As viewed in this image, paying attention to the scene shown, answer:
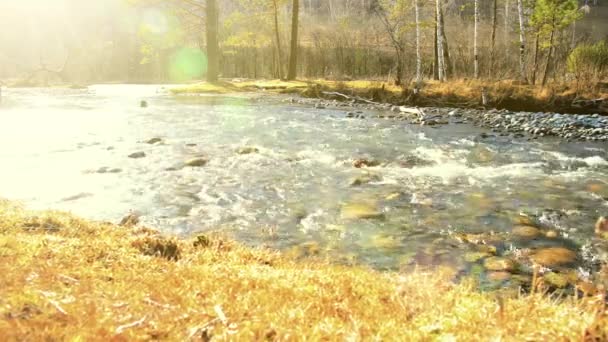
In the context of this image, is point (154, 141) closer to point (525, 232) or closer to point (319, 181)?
point (319, 181)

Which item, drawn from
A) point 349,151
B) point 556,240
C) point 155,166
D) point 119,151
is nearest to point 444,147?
point 349,151

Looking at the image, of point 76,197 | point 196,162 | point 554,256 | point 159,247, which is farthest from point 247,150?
point 554,256

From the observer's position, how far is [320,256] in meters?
5.62

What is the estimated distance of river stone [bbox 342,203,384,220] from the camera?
282 inches

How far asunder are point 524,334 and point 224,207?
574 cm

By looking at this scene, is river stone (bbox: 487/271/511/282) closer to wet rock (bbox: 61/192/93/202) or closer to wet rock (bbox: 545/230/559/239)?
wet rock (bbox: 545/230/559/239)

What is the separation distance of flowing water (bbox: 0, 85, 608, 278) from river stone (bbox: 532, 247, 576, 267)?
0.29 m

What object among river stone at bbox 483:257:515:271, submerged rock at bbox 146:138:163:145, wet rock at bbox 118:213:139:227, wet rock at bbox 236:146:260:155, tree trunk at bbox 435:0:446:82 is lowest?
river stone at bbox 483:257:515:271

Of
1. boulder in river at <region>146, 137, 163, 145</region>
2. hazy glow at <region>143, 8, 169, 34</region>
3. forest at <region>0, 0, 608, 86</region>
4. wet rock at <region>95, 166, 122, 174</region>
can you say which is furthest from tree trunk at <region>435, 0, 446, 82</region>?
wet rock at <region>95, 166, 122, 174</region>

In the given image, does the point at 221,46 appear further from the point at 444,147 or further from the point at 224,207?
the point at 224,207

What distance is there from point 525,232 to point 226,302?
4877mm

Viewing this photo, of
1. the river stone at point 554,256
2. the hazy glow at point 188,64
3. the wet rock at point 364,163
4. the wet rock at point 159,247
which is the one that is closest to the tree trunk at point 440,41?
the wet rock at point 364,163

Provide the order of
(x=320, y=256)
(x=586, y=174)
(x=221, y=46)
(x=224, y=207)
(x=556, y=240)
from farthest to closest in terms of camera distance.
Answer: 1. (x=221, y=46)
2. (x=586, y=174)
3. (x=224, y=207)
4. (x=556, y=240)
5. (x=320, y=256)

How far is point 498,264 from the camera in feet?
17.5
